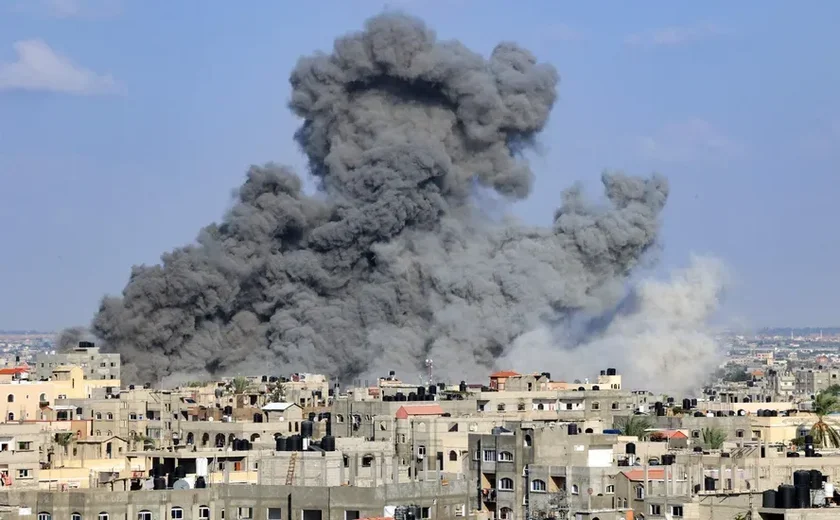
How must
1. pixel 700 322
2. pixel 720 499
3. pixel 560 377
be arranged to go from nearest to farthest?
pixel 720 499 → pixel 560 377 → pixel 700 322

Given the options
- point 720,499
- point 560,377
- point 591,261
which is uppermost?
point 591,261

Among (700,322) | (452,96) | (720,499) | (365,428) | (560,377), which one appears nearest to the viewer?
(720,499)

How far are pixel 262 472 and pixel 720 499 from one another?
282 inches

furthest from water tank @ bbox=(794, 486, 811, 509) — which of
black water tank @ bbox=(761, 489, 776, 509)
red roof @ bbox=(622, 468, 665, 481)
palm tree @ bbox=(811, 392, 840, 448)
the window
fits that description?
palm tree @ bbox=(811, 392, 840, 448)

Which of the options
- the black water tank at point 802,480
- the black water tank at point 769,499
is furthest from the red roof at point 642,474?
the black water tank at point 769,499

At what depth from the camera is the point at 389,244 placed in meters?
108

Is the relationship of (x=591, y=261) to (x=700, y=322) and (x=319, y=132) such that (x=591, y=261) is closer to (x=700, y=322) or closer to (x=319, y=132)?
(x=700, y=322)

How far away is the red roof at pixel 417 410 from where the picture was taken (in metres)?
56.1

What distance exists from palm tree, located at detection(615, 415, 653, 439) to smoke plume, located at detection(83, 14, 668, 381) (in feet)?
115

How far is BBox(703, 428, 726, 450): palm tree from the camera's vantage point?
56125mm

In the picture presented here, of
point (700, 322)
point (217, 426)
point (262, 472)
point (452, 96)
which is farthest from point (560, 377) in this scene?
point (262, 472)

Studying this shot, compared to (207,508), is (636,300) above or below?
above

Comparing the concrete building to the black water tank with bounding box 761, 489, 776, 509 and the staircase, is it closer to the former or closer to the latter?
the staircase

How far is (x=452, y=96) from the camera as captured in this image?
113 metres
